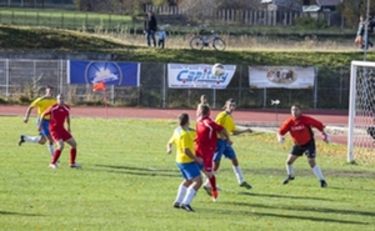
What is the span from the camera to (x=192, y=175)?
19.7 meters

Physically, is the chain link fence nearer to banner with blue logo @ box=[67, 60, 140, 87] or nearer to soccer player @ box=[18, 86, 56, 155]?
banner with blue logo @ box=[67, 60, 140, 87]

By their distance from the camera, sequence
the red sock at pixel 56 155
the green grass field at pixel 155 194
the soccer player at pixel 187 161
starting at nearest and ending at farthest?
1. the green grass field at pixel 155 194
2. the soccer player at pixel 187 161
3. the red sock at pixel 56 155

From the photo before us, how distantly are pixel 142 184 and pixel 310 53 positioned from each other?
4125 cm

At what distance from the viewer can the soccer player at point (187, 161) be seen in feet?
64.0

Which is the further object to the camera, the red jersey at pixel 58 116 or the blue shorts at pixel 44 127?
the blue shorts at pixel 44 127

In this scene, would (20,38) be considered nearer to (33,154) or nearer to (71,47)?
(71,47)

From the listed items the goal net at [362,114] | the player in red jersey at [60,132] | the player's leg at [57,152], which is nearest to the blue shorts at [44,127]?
the player in red jersey at [60,132]

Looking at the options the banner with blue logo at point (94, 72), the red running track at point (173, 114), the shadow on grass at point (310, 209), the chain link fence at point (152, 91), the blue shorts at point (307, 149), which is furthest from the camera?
the chain link fence at point (152, 91)

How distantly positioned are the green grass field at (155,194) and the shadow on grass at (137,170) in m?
0.03

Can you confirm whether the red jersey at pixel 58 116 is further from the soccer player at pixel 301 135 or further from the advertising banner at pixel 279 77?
the advertising banner at pixel 279 77

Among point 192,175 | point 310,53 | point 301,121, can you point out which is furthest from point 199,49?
point 192,175

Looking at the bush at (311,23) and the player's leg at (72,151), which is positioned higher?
the bush at (311,23)

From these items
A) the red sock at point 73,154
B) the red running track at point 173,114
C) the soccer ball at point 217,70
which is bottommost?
the red running track at point 173,114

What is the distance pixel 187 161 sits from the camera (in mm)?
19734
